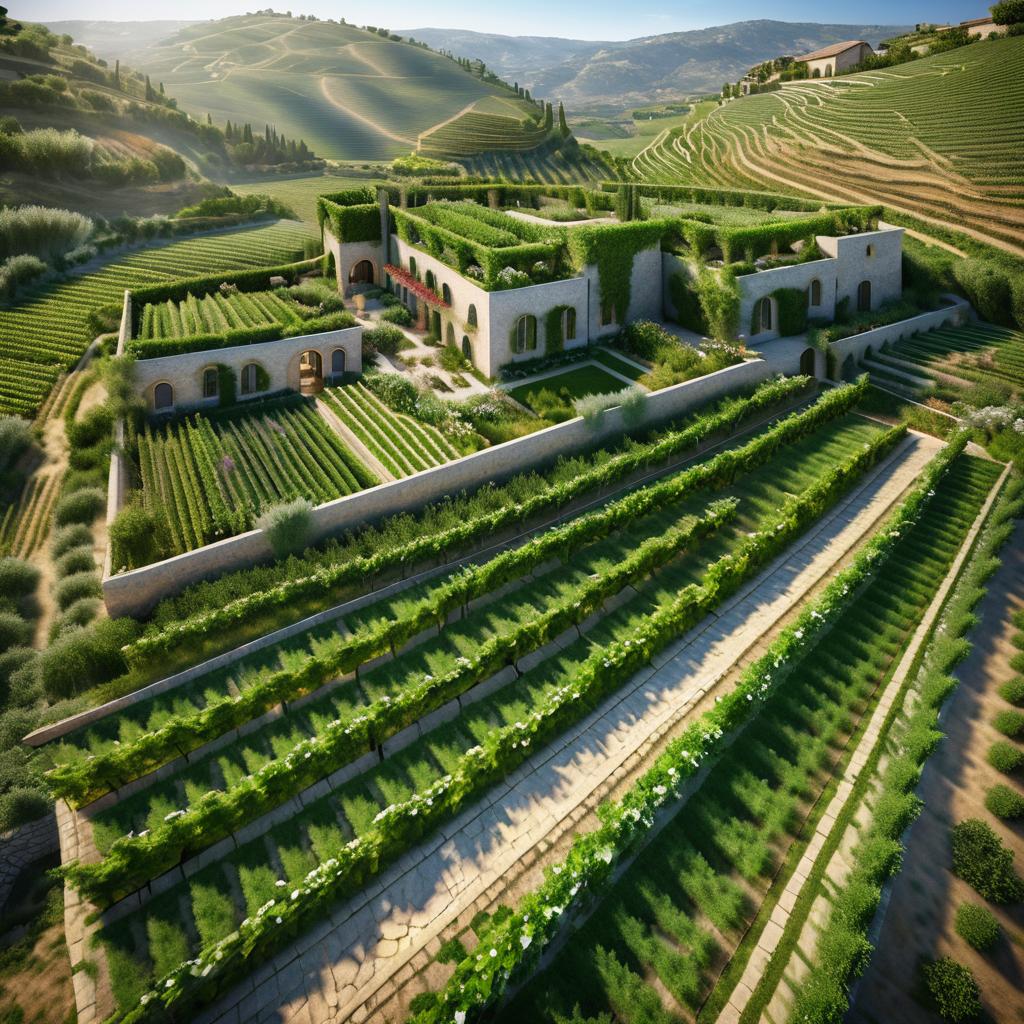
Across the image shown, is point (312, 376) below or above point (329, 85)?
below

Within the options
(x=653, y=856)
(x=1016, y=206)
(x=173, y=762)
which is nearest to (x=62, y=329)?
(x=173, y=762)

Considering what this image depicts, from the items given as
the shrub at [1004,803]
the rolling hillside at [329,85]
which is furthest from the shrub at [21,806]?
the rolling hillside at [329,85]

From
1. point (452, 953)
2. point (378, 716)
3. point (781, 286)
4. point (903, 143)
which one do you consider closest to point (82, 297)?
point (378, 716)

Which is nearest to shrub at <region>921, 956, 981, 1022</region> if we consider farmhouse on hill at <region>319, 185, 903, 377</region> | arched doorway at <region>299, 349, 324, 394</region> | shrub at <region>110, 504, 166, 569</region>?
shrub at <region>110, 504, 166, 569</region>

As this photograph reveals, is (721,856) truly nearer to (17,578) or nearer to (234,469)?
(234,469)

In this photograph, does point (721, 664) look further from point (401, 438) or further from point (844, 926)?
point (401, 438)

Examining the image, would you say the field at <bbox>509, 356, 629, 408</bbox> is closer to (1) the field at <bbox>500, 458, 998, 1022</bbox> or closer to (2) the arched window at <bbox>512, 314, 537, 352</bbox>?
(2) the arched window at <bbox>512, 314, 537, 352</bbox>

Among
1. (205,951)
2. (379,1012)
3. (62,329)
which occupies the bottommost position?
(379,1012)
